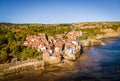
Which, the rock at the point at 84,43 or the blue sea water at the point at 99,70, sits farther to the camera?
the rock at the point at 84,43

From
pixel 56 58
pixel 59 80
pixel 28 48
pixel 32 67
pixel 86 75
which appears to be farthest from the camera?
pixel 28 48

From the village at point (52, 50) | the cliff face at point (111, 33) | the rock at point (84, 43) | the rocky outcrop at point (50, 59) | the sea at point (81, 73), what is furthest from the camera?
the cliff face at point (111, 33)

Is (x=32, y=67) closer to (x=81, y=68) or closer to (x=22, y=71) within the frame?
(x=22, y=71)

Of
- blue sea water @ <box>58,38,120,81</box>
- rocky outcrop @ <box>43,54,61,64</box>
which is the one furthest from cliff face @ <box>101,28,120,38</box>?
rocky outcrop @ <box>43,54,61,64</box>

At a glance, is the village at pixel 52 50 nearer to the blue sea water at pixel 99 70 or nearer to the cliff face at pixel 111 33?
the blue sea water at pixel 99 70

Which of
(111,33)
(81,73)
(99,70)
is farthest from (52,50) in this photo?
(111,33)

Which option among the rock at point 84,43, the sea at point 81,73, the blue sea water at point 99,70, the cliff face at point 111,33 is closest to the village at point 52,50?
the sea at point 81,73

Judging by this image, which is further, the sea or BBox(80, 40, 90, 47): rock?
BBox(80, 40, 90, 47): rock

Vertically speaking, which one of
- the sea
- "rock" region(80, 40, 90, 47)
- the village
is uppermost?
the village

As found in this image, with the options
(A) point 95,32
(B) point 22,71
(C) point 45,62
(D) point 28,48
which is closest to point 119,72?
(C) point 45,62

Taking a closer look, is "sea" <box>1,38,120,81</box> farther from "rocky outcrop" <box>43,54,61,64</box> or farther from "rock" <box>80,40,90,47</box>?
"rock" <box>80,40,90,47</box>

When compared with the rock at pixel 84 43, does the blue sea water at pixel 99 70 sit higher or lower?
lower
